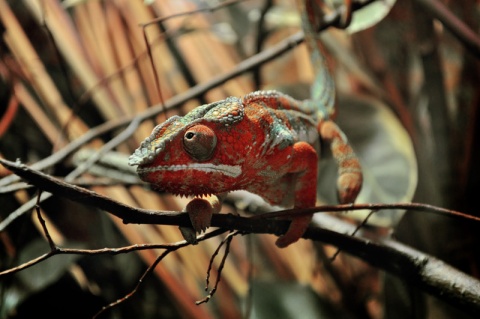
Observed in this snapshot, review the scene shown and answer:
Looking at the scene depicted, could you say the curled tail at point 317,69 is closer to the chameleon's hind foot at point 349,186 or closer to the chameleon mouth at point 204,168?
the chameleon's hind foot at point 349,186

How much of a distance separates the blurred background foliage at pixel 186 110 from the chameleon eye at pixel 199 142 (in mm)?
230

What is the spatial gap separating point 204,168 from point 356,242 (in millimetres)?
321

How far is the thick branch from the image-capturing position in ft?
1.86

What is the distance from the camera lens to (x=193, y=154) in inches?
Answer: 22.9

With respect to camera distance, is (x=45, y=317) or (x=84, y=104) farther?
(x=84, y=104)

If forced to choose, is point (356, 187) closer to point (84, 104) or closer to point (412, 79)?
point (84, 104)

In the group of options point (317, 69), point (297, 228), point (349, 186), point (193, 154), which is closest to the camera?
point (193, 154)

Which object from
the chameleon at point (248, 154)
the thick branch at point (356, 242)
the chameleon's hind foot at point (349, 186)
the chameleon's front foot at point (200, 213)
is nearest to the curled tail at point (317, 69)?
the chameleon at point (248, 154)

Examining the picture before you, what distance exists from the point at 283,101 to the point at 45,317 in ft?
2.03

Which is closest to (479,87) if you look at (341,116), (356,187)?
(341,116)

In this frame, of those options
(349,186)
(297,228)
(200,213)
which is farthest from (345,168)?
(200,213)

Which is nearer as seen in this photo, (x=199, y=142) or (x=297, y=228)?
(x=199, y=142)

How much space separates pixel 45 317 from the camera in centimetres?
91

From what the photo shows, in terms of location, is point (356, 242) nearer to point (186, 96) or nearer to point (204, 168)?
point (204, 168)
